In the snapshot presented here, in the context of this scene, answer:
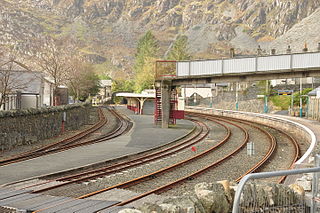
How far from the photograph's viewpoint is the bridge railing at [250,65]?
84.5 ft

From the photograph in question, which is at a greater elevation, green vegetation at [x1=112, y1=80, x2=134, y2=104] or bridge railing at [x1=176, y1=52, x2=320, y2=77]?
green vegetation at [x1=112, y1=80, x2=134, y2=104]

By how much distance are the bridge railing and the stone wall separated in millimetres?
10658

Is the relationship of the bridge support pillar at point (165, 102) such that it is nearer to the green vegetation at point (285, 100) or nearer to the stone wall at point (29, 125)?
the stone wall at point (29, 125)

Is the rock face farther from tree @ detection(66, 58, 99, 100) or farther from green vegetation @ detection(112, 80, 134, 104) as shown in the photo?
green vegetation @ detection(112, 80, 134, 104)

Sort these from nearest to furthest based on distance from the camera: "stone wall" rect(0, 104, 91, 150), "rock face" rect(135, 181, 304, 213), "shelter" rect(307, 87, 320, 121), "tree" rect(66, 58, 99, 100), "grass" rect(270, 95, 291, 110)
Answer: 1. "rock face" rect(135, 181, 304, 213)
2. "stone wall" rect(0, 104, 91, 150)
3. "shelter" rect(307, 87, 320, 121)
4. "grass" rect(270, 95, 291, 110)
5. "tree" rect(66, 58, 99, 100)

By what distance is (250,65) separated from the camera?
2733 cm

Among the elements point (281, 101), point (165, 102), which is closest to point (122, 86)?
point (281, 101)

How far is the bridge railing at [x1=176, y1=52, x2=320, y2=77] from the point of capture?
2576 cm

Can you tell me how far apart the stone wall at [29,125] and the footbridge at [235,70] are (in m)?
8.75

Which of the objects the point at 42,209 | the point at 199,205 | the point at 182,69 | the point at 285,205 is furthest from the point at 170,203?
the point at 182,69

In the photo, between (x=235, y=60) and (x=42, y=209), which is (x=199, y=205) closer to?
(x=42, y=209)

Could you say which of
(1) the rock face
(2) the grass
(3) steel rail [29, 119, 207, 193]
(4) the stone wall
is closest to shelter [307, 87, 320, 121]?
(2) the grass

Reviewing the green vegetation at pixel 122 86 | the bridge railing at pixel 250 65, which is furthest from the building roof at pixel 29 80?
the green vegetation at pixel 122 86

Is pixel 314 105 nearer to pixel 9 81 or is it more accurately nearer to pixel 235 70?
pixel 235 70
